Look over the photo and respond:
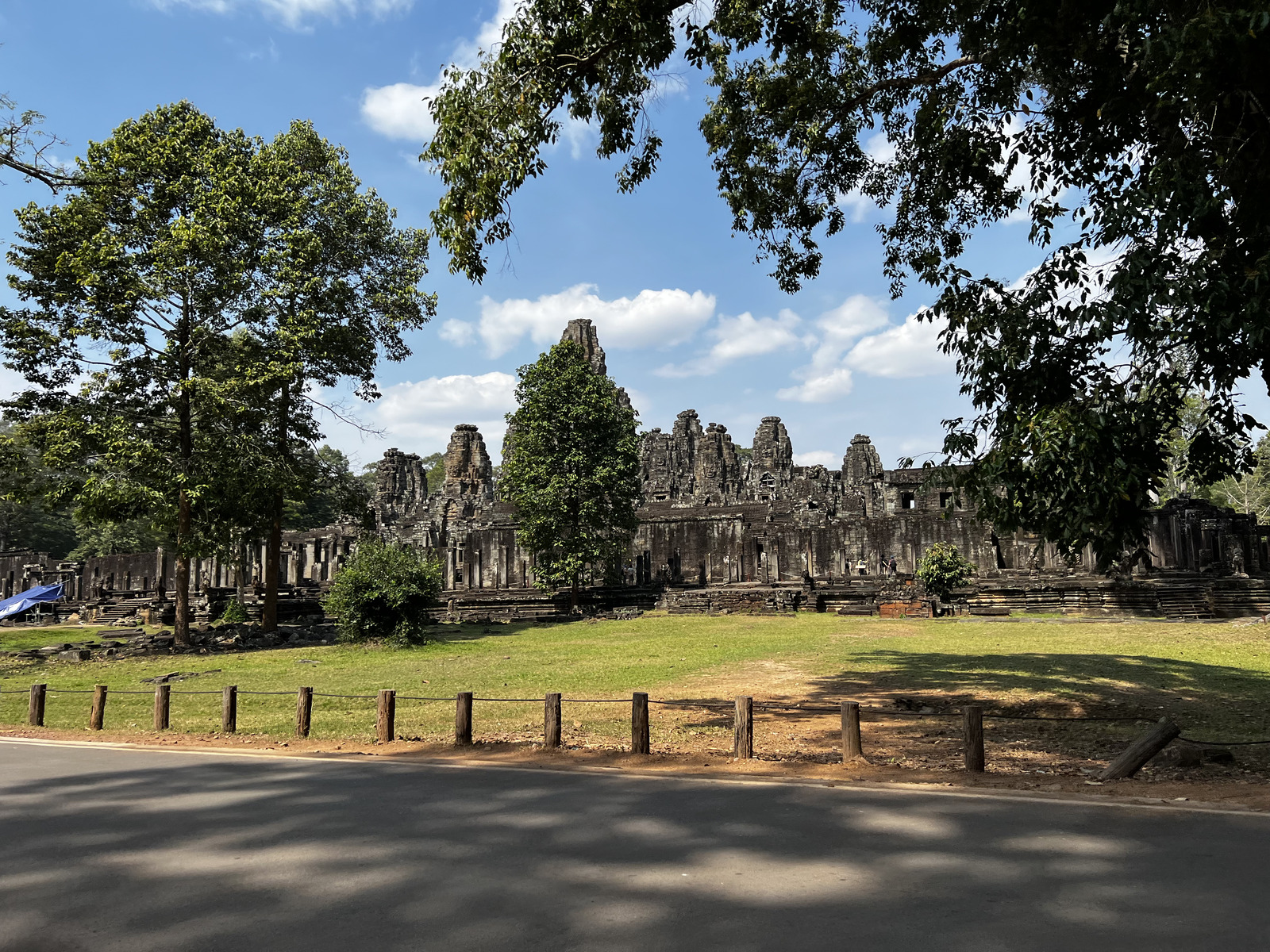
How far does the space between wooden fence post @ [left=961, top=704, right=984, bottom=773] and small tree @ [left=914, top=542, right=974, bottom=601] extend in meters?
23.7

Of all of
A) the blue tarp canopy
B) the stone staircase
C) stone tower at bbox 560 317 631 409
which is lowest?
the stone staircase

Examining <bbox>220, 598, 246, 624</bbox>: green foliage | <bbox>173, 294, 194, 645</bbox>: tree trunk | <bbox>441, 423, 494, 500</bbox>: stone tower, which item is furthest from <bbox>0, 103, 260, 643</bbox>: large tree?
<bbox>441, 423, 494, 500</bbox>: stone tower

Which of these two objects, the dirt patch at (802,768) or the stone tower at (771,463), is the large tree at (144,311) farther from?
the stone tower at (771,463)

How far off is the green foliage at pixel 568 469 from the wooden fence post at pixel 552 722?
76.6 feet

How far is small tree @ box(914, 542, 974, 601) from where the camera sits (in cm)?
3034

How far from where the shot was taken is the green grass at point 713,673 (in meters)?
12.0

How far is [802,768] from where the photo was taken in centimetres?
812

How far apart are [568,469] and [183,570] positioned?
14426 millimetres

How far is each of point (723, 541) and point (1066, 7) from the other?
3389 cm

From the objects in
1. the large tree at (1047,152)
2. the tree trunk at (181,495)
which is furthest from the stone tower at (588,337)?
the large tree at (1047,152)

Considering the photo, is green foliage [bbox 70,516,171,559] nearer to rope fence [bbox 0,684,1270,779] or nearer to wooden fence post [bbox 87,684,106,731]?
wooden fence post [bbox 87,684,106,731]

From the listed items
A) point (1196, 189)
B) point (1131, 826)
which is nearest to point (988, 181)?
point (1196, 189)

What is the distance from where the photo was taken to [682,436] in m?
70.4

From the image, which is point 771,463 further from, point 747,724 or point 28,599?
point 747,724
